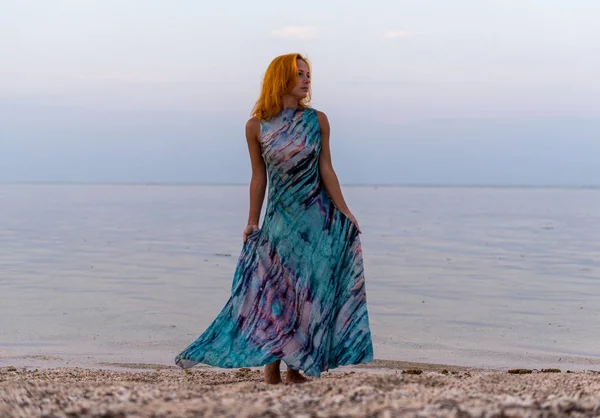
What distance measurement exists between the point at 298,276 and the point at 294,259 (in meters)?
0.11

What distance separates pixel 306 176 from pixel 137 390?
1.85 metres

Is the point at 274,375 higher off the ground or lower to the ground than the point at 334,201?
lower

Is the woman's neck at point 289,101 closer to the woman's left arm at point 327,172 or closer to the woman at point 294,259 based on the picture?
the woman at point 294,259

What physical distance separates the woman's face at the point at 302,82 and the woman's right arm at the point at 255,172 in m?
0.31

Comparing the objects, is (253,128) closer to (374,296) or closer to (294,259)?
(294,259)

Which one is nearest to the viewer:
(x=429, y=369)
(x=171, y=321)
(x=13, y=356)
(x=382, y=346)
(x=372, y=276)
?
(x=429, y=369)

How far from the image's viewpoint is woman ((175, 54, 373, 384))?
17.0 feet

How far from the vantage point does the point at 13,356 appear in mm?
7961

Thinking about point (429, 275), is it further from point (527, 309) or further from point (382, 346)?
point (382, 346)

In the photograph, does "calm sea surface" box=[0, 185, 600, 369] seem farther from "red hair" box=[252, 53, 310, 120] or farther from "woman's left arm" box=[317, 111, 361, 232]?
"red hair" box=[252, 53, 310, 120]

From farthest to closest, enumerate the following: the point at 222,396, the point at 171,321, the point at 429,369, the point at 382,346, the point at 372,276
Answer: the point at 372,276
the point at 171,321
the point at 382,346
the point at 429,369
the point at 222,396

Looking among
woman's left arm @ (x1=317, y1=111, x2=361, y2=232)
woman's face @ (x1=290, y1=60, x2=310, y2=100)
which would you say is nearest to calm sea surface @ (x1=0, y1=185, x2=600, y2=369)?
woman's left arm @ (x1=317, y1=111, x2=361, y2=232)

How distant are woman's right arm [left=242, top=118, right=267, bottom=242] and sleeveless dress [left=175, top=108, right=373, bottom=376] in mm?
53

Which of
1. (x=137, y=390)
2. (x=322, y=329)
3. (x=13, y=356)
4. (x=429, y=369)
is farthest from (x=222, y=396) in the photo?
(x=13, y=356)
